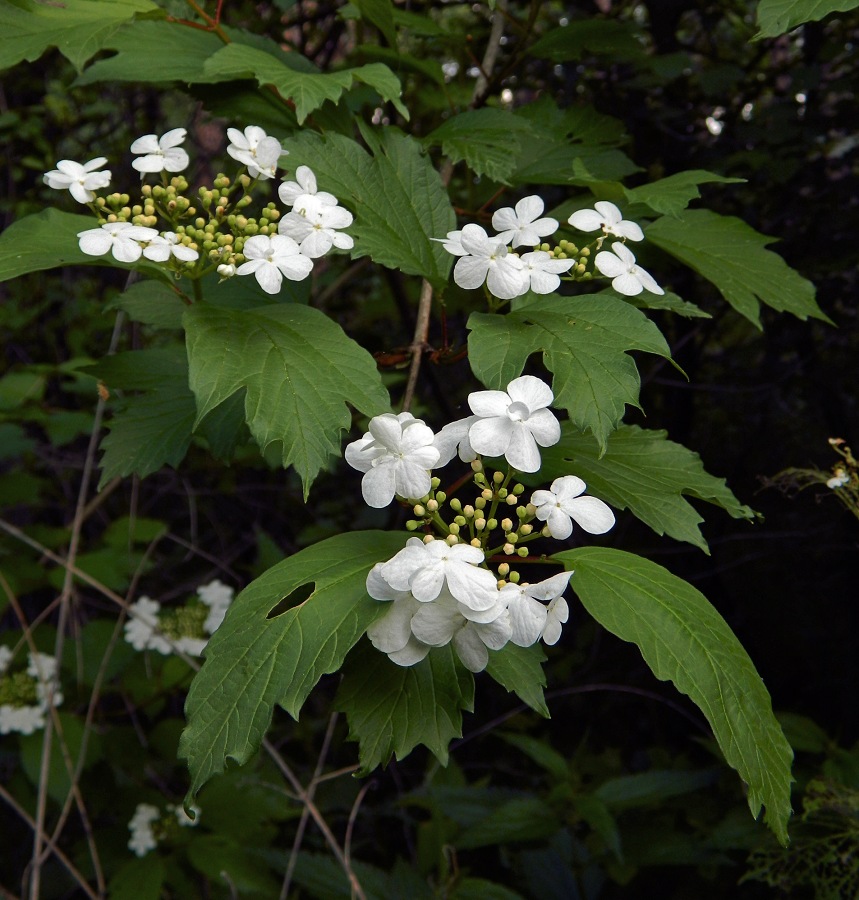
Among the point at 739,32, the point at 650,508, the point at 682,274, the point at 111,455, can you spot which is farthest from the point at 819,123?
the point at 111,455

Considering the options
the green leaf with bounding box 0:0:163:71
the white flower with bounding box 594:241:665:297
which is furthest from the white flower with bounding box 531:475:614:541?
the green leaf with bounding box 0:0:163:71

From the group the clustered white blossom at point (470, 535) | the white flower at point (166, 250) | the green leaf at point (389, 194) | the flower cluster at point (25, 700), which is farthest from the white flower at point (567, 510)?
the flower cluster at point (25, 700)

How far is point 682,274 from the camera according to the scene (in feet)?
8.68

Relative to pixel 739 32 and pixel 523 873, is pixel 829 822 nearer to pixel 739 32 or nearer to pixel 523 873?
pixel 523 873

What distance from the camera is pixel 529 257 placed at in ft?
4.07

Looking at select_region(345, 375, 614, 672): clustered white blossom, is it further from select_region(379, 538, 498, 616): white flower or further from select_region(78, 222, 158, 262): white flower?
select_region(78, 222, 158, 262): white flower

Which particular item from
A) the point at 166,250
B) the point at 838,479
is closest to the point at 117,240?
the point at 166,250

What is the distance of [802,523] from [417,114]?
1814mm

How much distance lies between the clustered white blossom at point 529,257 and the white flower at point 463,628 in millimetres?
444

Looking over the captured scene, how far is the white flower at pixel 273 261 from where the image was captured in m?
1.20

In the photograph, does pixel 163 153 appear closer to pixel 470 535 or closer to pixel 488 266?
Answer: pixel 488 266

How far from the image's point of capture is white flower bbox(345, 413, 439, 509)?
1.03 meters

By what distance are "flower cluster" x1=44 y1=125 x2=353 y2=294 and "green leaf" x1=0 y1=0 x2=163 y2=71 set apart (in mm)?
198

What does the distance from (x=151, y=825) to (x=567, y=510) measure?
205 cm
